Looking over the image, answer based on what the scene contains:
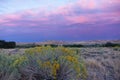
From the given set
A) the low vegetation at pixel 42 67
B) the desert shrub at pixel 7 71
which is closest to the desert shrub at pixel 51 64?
the low vegetation at pixel 42 67

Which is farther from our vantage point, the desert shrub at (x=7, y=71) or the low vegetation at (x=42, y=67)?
the low vegetation at (x=42, y=67)

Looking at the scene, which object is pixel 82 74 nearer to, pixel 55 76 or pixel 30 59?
pixel 55 76

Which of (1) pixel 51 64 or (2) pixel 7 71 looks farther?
(2) pixel 7 71

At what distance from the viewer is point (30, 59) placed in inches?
458

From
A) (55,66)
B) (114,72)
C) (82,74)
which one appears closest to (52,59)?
(55,66)

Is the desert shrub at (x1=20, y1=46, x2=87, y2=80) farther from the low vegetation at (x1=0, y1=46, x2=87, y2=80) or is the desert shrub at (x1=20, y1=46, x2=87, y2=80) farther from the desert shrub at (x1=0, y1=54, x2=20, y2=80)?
the desert shrub at (x1=0, y1=54, x2=20, y2=80)

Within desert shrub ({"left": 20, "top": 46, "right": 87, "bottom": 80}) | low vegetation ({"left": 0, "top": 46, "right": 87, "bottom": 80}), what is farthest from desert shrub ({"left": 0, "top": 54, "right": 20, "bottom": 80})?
desert shrub ({"left": 20, "top": 46, "right": 87, "bottom": 80})

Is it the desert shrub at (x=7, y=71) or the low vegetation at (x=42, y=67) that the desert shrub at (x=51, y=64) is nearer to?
the low vegetation at (x=42, y=67)

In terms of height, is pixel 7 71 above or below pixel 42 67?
below

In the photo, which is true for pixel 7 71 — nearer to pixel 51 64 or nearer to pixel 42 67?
pixel 42 67

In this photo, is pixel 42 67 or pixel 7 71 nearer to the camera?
pixel 42 67

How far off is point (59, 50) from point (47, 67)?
Answer: 1094 mm

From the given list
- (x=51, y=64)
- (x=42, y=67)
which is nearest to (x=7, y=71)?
(x=42, y=67)

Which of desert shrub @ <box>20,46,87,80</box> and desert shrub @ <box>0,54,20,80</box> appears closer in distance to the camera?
desert shrub @ <box>0,54,20,80</box>
